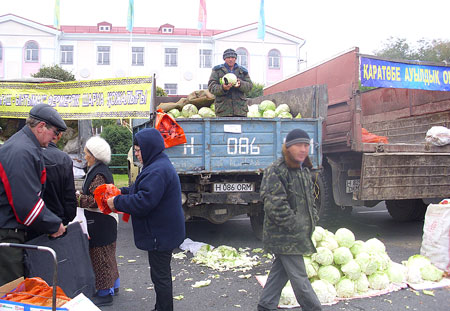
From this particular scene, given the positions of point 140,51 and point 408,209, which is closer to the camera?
point 408,209

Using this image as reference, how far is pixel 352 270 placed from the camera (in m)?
4.14

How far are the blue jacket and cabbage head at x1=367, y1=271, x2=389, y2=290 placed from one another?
231 centimetres

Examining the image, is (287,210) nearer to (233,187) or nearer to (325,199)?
(233,187)

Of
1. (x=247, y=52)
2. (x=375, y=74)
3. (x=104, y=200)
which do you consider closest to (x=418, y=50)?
(x=247, y=52)

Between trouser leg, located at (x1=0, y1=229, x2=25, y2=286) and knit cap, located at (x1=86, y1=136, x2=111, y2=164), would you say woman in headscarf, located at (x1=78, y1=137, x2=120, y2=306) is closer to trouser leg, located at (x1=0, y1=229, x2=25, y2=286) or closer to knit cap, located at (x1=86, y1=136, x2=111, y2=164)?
knit cap, located at (x1=86, y1=136, x2=111, y2=164)

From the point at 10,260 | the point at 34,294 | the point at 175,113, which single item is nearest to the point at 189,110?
the point at 175,113

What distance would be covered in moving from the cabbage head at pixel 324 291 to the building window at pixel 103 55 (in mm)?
36951

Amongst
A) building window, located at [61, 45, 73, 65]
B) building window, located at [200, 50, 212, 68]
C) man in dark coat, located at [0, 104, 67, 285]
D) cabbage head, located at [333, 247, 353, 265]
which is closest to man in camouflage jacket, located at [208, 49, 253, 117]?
cabbage head, located at [333, 247, 353, 265]

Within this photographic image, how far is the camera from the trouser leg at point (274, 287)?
135 inches

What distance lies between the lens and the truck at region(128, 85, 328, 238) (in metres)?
5.50

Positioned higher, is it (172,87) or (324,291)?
(172,87)

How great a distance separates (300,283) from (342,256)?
132 centimetres

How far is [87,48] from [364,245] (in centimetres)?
3741

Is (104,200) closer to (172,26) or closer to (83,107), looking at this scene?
(83,107)
